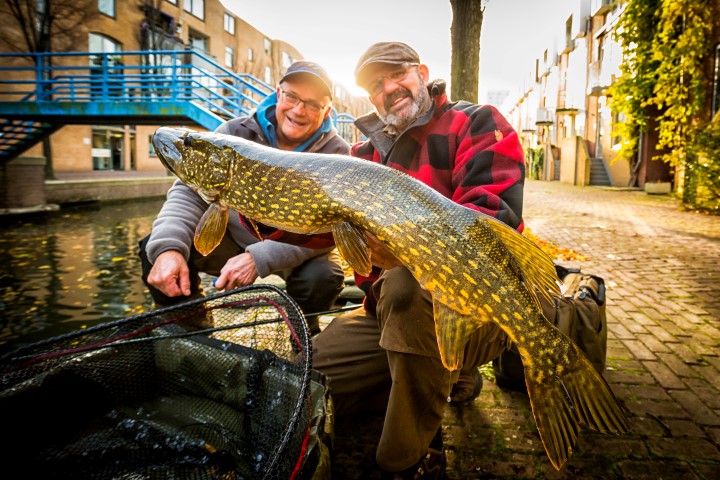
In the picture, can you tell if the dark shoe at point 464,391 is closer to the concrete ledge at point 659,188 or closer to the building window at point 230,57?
the concrete ledge at point 659,188

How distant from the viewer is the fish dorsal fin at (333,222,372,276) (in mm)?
1795

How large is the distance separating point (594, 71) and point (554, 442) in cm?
3012

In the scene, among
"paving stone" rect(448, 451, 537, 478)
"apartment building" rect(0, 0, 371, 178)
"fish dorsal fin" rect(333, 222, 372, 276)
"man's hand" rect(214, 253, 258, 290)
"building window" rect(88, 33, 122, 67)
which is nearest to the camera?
"fish dorsal fin" rect(333, 222, 372, 276)

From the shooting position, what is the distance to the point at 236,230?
3.39 metres

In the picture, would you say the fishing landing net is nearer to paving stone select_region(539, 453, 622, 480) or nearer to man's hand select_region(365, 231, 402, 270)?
man's hand select_region(365, 231, 402, 270)

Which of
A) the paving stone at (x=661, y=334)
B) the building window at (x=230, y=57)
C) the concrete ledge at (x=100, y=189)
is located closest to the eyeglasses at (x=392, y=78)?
the paving stone at (x=661, y=334)

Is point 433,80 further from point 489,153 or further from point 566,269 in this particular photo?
point 566,269

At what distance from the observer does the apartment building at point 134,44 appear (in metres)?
21.0

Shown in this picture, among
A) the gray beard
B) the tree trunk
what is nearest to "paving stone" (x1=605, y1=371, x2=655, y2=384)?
the gray beard

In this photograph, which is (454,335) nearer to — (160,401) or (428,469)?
(428,469)

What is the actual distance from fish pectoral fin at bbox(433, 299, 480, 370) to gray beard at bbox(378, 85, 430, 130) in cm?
137

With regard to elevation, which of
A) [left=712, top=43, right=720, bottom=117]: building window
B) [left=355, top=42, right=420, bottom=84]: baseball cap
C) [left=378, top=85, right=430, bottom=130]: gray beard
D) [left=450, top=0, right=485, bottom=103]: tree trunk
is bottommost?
[left=378, top=85, right=430, bottom=130]: gray beard

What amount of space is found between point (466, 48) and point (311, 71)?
308 cm

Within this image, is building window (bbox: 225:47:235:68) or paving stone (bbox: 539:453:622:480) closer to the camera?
paving stone (bbox: 539:453:622:480)
